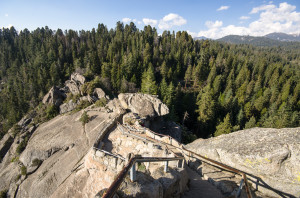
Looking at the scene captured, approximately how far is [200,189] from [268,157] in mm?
4522

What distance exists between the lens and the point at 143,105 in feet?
80.4

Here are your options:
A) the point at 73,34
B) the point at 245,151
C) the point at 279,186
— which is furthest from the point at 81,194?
the point at 73,34

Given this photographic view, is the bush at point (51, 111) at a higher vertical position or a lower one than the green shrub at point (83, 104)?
lower

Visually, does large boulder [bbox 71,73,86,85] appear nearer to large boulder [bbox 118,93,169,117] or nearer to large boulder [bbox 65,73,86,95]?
large boulder [bbox 65,73,86,95]

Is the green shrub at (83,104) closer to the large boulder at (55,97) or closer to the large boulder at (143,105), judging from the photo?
the large boulder at (143,105)

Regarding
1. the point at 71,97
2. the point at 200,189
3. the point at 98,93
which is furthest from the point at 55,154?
the point at 71,97

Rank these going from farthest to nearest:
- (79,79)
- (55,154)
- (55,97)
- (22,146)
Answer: (79,79) → (55,97) → (22,146) → (55,154)

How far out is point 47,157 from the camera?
20.9 m

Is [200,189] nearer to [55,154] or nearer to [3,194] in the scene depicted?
[55,154]

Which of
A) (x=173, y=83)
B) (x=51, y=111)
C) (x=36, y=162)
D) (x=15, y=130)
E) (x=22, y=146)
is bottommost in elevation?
(x=15, y=130)

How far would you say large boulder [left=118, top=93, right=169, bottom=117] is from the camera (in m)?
23.7

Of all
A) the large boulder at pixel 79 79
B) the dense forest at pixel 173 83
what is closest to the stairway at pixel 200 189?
the dense forest at pixel 173 83

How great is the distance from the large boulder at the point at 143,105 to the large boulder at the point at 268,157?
44.2 feet

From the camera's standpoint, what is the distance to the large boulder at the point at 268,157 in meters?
8.55
